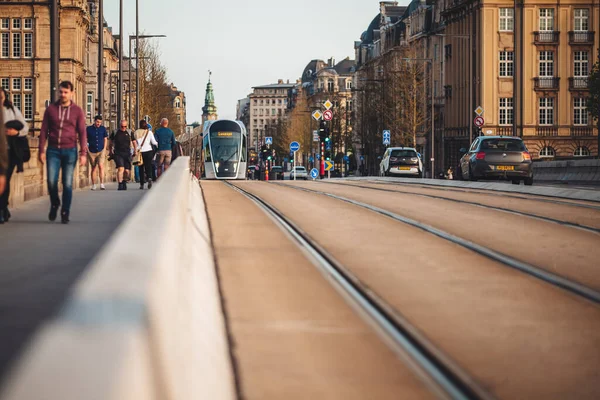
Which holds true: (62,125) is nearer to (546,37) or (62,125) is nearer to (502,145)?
(502,145)

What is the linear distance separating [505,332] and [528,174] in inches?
1090

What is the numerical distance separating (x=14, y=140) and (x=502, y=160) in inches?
858

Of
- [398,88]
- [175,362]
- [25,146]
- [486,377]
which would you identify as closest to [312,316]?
[486,377]

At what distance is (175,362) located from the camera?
2.73 meters

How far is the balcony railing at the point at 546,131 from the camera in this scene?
3066 inches

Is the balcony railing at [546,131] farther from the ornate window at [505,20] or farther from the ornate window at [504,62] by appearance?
the ornate window at [505,20]

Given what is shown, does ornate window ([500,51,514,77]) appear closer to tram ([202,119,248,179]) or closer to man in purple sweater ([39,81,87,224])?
tram ([202,119,248,179])

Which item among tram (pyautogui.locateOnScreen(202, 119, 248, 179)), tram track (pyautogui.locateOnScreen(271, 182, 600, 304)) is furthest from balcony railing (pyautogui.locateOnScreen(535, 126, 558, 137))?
tram track (pyautogui.locateOnScreen(271, 182, 600, 304))

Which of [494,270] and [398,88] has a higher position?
[398,88]

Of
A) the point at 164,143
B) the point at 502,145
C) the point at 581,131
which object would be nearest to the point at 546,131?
the point at 581,131

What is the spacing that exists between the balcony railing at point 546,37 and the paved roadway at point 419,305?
65927 millimetres

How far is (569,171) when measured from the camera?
4469 centimetres

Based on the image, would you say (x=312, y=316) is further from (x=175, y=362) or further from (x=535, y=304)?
(x=175, y=362)

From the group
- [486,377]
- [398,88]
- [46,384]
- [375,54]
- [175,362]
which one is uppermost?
[375,54]
